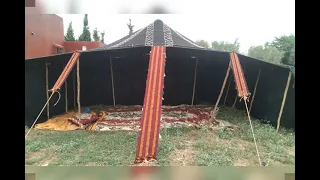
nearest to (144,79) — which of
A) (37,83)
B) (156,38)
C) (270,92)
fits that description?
(156,38)

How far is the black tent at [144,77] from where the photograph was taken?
4344mm

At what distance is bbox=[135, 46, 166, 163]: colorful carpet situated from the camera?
2.71 metres

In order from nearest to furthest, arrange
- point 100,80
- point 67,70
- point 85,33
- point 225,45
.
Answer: point 67,70
point 100,80
point 85,33
point 225,45

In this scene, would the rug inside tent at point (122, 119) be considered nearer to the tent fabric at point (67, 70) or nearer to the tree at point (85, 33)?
the tent fabric at point (67, 70)

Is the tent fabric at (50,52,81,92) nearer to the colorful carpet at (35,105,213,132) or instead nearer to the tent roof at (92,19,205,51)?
the tent roof at (92,19,205,51)

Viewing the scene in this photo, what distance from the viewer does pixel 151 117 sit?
2.85 metres

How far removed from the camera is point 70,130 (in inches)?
167

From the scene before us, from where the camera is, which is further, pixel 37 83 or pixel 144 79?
pixel 144 79

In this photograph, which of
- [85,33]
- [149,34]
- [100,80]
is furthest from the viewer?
[85,33]

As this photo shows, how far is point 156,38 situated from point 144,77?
1319mm

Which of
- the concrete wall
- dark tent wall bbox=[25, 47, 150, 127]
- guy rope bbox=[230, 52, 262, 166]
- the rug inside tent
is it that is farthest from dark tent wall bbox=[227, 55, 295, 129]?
the concrete wall

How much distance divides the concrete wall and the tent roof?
246 centimetres

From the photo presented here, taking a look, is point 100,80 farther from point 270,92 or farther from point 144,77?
point 270,92
